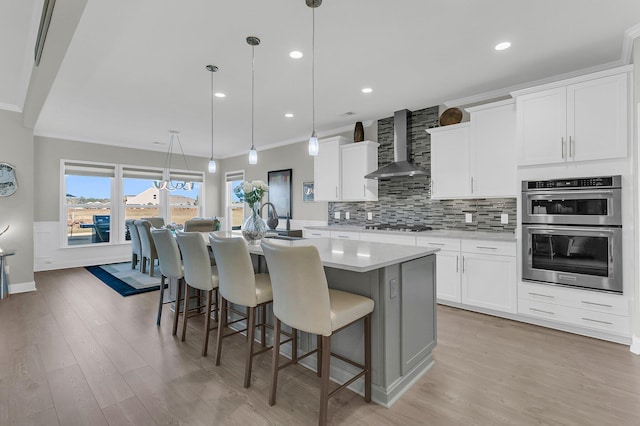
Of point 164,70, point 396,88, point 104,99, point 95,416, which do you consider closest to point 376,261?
point 95,416

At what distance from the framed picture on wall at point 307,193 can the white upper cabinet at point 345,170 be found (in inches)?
19.2

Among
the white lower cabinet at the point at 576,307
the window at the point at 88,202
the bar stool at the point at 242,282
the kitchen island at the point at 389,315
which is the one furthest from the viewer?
the window at the point at 88,202

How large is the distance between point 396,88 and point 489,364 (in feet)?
9.96

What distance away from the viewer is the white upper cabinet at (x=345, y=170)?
489 centimetres

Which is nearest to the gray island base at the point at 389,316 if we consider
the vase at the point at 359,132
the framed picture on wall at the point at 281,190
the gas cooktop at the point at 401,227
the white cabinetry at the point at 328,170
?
the gas cooktop at the point at 401,227

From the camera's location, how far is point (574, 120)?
9.70 ft

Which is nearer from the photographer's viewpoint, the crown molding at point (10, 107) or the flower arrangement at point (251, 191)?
the flower arrangement at point (251, 191)

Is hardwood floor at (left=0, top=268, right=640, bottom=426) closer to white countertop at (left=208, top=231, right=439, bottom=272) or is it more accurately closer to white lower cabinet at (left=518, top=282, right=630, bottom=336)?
white lower cabinet at (left=518, top=282, right=630, bottom=336)

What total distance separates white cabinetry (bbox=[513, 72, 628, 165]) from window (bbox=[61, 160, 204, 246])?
725cm

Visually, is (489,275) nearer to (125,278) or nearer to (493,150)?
(493,150)

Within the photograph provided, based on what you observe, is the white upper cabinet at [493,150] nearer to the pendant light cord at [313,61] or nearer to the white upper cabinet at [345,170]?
the white upper cabinet at [345,170]

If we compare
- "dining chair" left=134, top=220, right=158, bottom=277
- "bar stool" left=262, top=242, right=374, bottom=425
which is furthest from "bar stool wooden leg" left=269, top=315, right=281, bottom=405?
"dining chair" left=134, top=220, right=158, bottom=277

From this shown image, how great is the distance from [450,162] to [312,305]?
314 centimetres

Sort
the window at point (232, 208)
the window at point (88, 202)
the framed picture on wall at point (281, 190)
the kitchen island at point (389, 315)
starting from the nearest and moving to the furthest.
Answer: the kitchen island at point (389, 315) < the window at point (88, 202) < the framed picture on wall at point (281, 190) < the window at point (232, 208)
